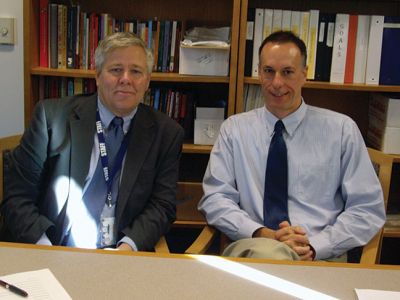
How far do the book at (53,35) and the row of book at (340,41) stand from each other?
0.99 meters

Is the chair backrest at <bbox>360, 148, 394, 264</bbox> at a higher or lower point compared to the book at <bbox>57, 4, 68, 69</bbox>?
lower

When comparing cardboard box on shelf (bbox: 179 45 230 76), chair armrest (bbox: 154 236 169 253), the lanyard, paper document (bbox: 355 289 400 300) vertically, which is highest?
cardboard box on shelf (bbox: 179 45 230 76)

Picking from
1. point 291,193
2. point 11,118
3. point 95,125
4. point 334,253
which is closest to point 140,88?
point 95,125

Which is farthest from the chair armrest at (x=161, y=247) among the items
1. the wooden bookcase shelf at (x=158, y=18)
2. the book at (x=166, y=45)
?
the book at (x=166, y=45)

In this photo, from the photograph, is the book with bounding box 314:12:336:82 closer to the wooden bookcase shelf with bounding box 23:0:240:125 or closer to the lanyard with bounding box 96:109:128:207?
the wooden bookcase shelf with bounding box 23:0:240:125

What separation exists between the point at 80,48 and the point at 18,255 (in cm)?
146

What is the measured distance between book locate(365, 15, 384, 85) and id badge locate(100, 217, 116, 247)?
4.93ft

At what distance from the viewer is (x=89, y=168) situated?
1.77 m

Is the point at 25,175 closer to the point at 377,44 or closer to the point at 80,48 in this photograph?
the point at 80,48

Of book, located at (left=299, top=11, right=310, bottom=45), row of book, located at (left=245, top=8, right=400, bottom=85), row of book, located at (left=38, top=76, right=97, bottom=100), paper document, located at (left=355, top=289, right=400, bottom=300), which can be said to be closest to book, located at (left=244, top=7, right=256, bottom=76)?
row of book, located at (left=245, top=8, right=400, bottom=85)

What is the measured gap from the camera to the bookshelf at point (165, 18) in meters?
2.37

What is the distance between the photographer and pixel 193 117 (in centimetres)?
260

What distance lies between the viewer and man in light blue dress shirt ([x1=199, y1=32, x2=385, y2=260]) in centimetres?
187

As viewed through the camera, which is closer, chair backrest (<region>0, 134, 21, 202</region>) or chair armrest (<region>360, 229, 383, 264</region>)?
chair armrest (<region>360, 229, 383, 264</region>)
